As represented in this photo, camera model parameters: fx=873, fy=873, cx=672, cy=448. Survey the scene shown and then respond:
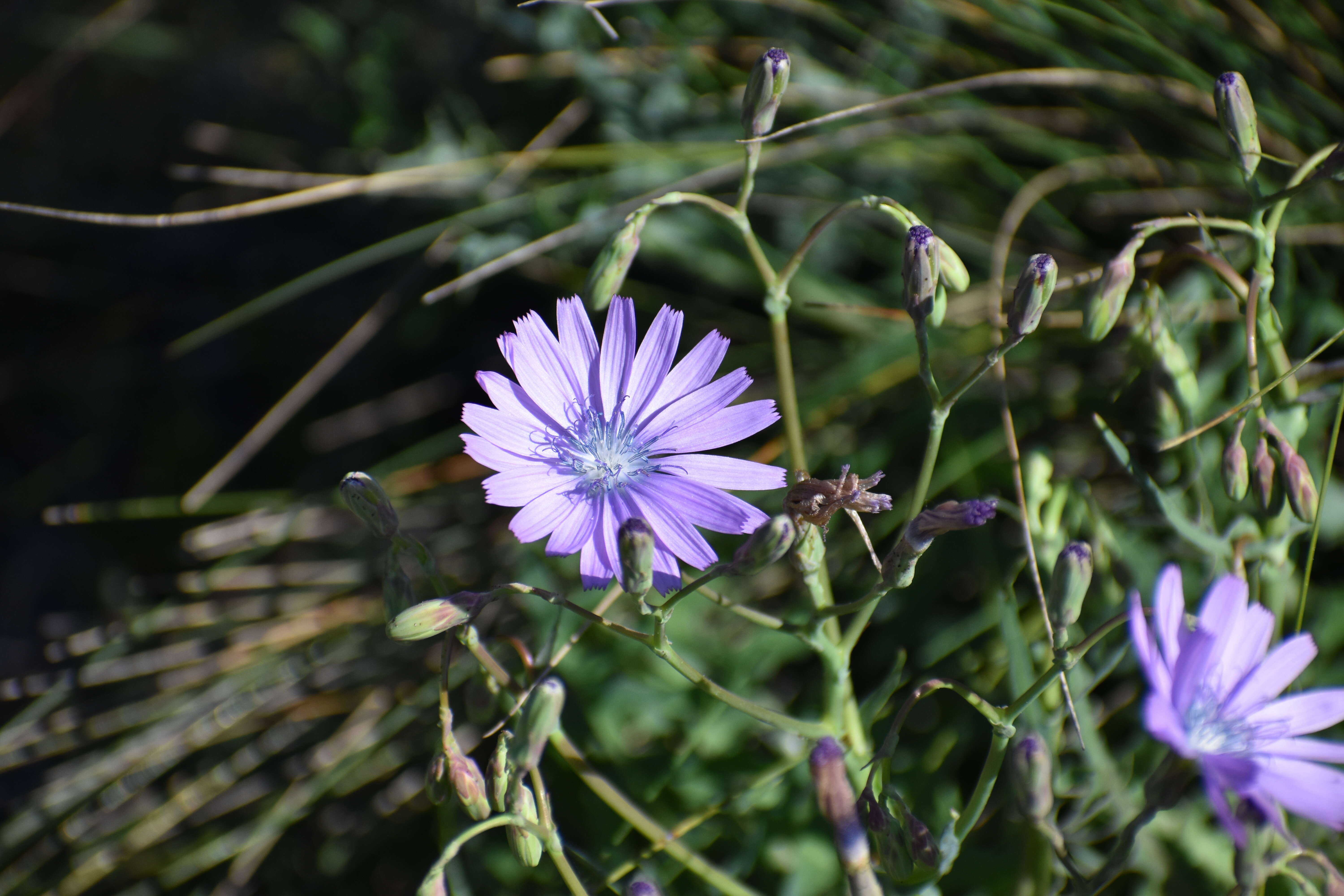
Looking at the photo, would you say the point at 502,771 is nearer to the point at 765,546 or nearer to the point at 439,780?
the point at 439,780

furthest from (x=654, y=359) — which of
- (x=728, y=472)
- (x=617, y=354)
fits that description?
(x=728, y=472)

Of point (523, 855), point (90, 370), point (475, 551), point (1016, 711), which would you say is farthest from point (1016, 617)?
point (90, 370)

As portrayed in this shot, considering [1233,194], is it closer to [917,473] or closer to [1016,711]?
[917,473]

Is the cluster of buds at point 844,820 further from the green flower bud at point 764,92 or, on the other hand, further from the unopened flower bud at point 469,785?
the green flower bud at point 764,92

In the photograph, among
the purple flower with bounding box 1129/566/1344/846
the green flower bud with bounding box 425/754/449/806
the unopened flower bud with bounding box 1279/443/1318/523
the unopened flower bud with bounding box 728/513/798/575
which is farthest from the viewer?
the unopened flower bud with bounding box 1279/443/1318/523

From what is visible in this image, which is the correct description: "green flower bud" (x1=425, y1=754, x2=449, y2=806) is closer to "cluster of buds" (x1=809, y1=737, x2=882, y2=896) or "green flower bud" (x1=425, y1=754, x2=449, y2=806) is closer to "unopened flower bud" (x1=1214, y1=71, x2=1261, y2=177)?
"cluster of buds" (x1=809, y1=737, x2=882, y2=896)

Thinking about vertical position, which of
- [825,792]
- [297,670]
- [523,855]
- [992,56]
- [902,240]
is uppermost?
[992,56]

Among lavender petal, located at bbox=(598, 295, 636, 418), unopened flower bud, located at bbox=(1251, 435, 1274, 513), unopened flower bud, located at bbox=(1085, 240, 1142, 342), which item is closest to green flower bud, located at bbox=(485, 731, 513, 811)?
lavender petal, located at bbox=(598, 295, 636, 418)

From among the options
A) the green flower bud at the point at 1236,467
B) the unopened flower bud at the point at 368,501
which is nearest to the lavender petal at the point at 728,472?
the unopened flower bud at the point at 368,501
